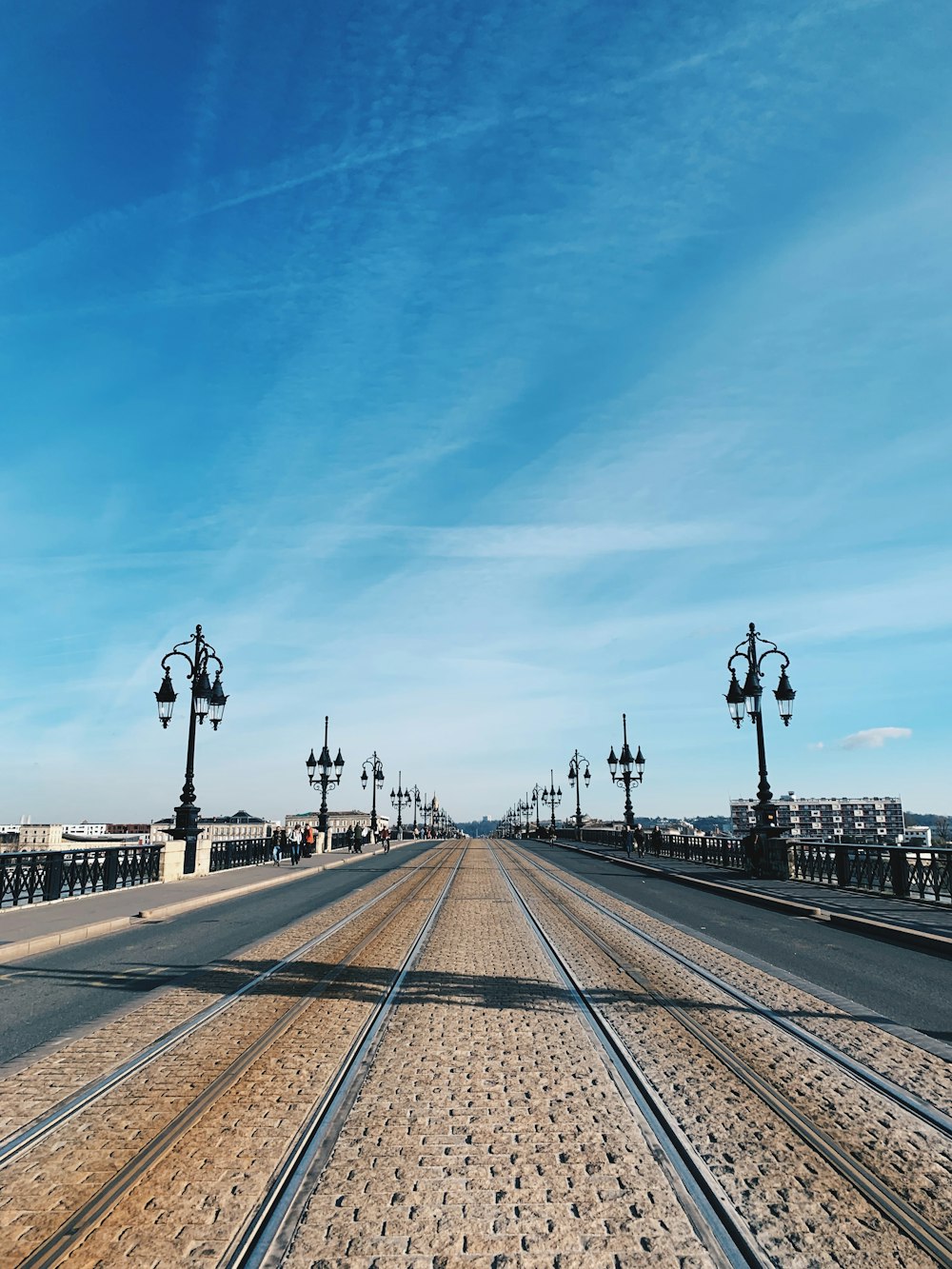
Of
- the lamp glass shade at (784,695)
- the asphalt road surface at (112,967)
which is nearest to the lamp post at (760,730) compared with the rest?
the lamp glass shade at (784,695)

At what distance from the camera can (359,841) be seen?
4472 centimetres

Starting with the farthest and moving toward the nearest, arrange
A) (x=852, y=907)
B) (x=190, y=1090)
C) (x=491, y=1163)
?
(x=852, y=907)
(x=190, y=1090)
(x=491, y=1163)

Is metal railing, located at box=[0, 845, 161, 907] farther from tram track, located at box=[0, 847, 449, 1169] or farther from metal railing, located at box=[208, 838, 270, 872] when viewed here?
tram track, located at box=[0, 847, 449, 1169]

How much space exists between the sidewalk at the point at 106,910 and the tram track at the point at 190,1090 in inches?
150

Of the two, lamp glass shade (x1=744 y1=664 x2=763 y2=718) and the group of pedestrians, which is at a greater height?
lamp glass shade (x1=744 y1=664 x2=763 y2=718)

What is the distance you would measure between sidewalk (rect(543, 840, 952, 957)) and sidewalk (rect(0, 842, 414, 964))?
40.2ft

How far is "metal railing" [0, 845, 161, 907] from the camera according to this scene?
15.7 m

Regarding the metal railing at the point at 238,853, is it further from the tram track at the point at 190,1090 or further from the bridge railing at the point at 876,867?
the tram track at the point at 190,1090

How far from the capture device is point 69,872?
17547 millimetres

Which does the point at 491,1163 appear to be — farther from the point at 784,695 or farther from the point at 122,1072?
the point at 784,695

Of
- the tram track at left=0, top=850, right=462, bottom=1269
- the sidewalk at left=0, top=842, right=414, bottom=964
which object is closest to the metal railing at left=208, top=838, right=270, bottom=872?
the sidewalk at left=0, top=842, right=414, bottom=964

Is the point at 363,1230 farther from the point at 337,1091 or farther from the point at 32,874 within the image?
the point at 32,874

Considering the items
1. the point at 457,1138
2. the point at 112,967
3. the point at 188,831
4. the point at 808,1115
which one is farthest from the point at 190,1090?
the point at 188,831

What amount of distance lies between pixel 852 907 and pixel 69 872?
16.3 m
